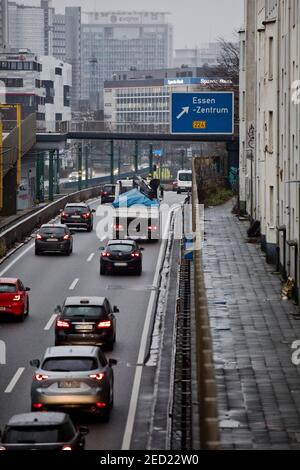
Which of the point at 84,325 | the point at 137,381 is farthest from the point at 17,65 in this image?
the point at 137,381

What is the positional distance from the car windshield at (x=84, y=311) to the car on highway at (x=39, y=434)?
448 inches

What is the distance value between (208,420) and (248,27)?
55.0 m

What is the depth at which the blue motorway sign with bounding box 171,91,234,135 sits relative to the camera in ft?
213

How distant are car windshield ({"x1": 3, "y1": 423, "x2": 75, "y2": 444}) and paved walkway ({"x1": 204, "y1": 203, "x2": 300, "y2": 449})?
2710 millimetres

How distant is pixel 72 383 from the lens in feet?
77.8

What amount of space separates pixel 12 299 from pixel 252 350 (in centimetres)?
810

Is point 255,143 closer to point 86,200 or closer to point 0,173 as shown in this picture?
point 0,173

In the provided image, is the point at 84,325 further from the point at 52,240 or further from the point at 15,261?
the point at 52,240

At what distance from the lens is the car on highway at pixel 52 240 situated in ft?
171

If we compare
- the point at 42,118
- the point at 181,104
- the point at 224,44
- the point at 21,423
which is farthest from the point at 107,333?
the point at 42,118

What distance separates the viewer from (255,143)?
2322 inches

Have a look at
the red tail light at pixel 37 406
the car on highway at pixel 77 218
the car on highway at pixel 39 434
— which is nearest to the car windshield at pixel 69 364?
the red tail light at pixel 37 406

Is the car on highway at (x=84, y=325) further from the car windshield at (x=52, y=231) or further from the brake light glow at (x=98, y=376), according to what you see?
the car windshield at (x=52, y=231)

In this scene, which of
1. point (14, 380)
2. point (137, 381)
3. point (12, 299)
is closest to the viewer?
point (14, 380)
